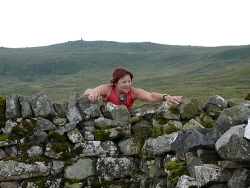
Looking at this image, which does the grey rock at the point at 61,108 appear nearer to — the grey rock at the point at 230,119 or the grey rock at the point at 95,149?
the grey rock at the point at 95,149

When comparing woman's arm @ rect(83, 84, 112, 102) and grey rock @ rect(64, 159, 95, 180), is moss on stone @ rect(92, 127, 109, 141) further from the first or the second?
woman's arm @ rect(83, 84, 112, 102)

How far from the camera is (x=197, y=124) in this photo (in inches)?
267

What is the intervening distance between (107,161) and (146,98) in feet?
5.40

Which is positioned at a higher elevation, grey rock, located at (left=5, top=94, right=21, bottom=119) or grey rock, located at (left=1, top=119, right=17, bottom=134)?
grey rock, located at (left=5, top=94, right=21, bottom=119)

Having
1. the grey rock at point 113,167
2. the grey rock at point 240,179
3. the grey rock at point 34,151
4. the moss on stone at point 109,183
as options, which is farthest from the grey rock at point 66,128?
the grey rock at point 240,179

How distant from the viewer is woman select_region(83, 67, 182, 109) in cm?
752

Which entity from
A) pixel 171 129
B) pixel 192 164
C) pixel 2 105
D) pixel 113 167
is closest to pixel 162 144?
pixel 171 129

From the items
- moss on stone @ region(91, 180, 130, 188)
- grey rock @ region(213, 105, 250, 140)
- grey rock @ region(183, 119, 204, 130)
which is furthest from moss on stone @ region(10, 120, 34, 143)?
grey rock @ region(213, 105, 250, 140)

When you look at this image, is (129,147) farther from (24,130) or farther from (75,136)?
(24,130)

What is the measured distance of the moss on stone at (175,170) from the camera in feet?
16.9

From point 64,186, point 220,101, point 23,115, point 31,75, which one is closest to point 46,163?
point 64,186

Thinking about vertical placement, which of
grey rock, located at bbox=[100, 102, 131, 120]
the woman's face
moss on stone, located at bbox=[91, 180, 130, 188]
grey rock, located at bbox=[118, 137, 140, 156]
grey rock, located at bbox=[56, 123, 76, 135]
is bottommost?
moss on stone, located at bbox=[91, 180, 130, 188]

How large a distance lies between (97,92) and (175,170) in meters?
2.99

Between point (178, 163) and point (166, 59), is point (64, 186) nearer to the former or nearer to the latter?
point (178, 163)
